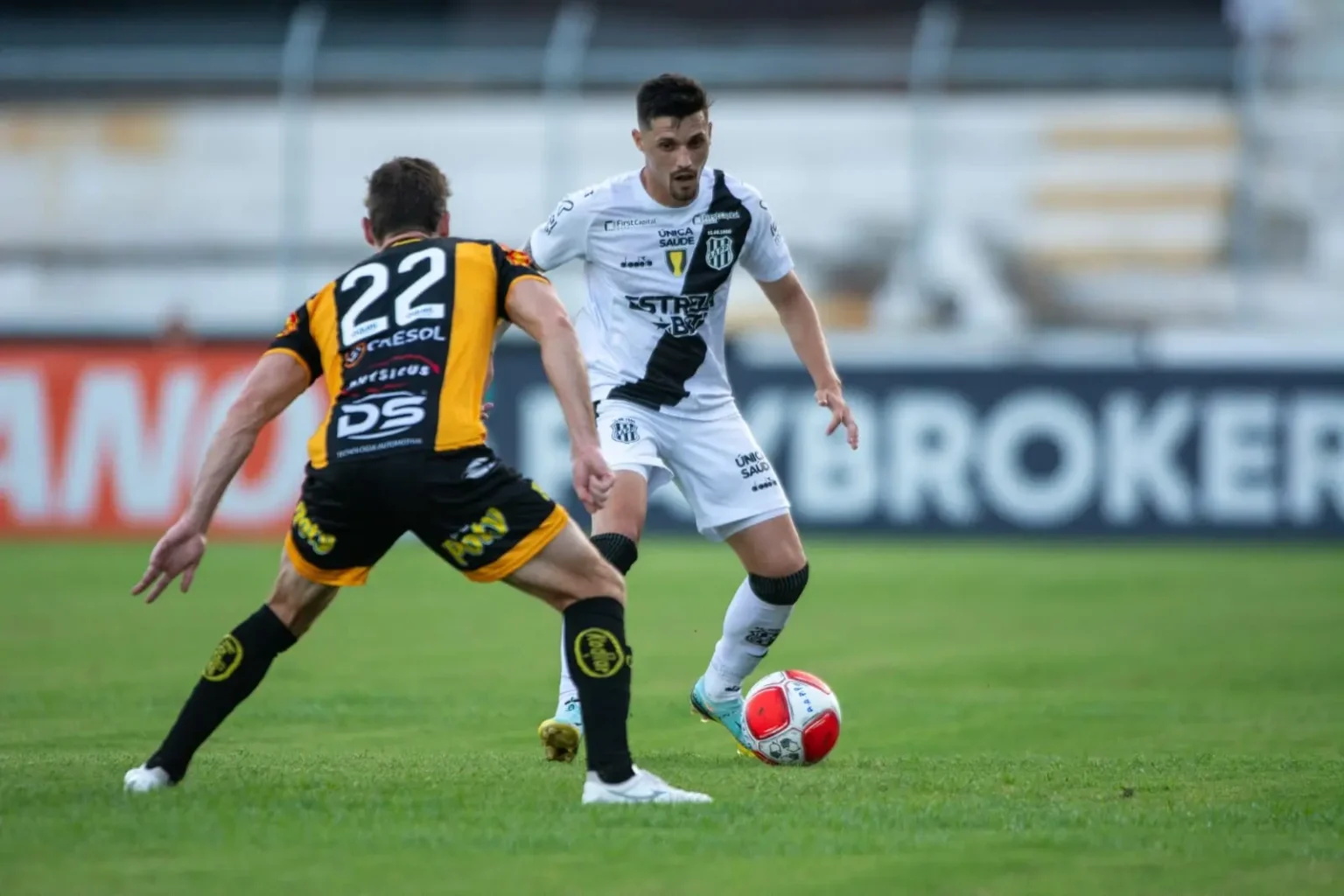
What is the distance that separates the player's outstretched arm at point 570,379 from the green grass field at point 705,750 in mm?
994

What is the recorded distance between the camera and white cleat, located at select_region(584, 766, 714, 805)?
5707mm

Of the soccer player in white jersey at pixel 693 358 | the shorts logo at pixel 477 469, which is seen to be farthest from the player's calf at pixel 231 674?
the soccer player in white jersey at pixel 693 358

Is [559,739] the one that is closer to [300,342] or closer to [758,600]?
[758,600]

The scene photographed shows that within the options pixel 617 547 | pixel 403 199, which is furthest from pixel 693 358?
pixel 403 199

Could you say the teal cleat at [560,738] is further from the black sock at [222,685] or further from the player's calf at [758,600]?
the black sock at [222,685]

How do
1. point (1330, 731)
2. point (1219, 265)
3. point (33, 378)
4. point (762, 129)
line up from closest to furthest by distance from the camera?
point (1330, 731)
point (33, 378)
point (1219, 265)
point (762, 129)

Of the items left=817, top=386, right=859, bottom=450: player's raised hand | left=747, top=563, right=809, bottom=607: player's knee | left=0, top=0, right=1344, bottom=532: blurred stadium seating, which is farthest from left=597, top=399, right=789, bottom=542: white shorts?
left=0, top=0, right=1344, bottom=532: blurred stadium seating

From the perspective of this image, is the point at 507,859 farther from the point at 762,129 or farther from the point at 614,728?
the point at 762,129

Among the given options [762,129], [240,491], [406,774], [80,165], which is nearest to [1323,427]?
[762,129]

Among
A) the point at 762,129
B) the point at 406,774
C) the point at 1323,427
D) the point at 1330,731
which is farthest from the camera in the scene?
the point at 762,129

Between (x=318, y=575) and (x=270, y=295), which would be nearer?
(x=318, y=575)

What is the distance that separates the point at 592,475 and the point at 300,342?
1095 mm

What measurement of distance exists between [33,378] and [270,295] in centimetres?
433

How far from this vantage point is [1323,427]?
18484 millimetres
